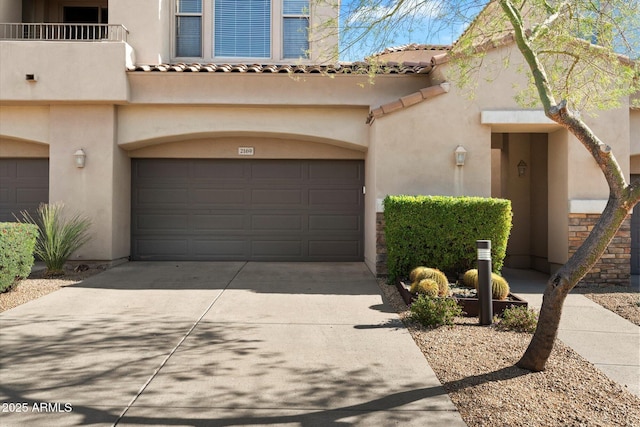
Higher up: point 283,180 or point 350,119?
point 350,119

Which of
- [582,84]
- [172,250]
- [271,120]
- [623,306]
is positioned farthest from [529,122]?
[172,250]

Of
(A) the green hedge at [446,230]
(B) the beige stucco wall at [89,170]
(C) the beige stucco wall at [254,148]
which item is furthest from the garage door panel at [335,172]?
(B) the beige stucco wall at [89,170]

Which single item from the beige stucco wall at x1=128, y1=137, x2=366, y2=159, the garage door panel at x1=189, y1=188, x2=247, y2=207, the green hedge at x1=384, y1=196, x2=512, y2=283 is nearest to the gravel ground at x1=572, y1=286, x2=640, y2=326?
the green hedge at x1=384, y1=196, x2=512, y2=283

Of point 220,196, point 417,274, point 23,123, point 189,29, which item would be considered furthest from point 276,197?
point 23,123

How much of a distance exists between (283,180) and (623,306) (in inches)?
295

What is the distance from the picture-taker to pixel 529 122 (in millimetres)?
9477

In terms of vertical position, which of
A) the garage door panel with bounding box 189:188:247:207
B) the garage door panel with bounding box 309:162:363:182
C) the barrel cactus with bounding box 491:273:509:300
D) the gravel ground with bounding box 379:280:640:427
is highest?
the garage door panel with bounding box 309:162:363:182

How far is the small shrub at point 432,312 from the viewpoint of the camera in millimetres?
6261

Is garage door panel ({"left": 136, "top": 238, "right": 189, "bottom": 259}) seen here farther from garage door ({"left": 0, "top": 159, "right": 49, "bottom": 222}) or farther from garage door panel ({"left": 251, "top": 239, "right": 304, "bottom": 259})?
garage door ({"left": 0, "top": 159, "right": 49, "bottom": 222})

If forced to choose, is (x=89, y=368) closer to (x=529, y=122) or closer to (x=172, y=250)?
(x=172, y=250)

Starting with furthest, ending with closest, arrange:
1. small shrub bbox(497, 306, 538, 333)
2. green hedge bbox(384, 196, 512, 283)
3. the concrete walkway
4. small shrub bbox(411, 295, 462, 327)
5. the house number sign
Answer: the house number sign → green hedge bbox(384, 196, 512, 283) → small shrub bbox(411, 295, 462, 327) → small shrub bbox(497, 306, 538, 333) → the concrete walkway

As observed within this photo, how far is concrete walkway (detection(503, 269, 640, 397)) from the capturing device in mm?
4969

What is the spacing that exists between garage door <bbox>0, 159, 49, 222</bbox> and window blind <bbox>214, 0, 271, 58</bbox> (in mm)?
5383

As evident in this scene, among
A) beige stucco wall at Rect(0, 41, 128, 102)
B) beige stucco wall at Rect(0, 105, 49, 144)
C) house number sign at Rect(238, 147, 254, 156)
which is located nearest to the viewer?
beige stucco wall at Rect(0, 41, 128, 102)
